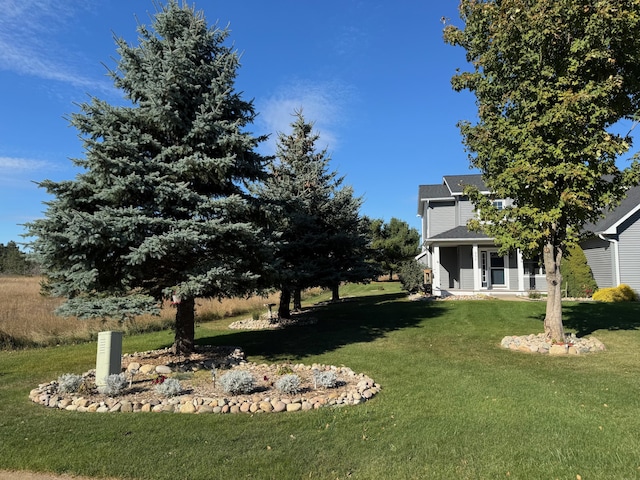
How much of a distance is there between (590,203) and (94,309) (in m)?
10.8

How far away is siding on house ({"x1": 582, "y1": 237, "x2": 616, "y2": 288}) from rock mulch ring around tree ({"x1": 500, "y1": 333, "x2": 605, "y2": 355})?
35.0 feet

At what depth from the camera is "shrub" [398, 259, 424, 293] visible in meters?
23.5

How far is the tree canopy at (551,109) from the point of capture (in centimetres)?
902

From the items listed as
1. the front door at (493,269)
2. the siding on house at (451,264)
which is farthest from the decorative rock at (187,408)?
the siding on house at (451,264)

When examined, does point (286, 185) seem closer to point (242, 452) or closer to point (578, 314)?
point (578, 314)

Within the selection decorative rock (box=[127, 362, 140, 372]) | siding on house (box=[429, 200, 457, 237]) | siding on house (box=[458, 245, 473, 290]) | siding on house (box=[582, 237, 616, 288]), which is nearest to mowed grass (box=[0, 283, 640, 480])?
decorative rock (box=[127, 362, 140, 372])

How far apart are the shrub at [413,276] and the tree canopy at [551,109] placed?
1299 centimetres

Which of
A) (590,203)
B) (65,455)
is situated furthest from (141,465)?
(590,203)

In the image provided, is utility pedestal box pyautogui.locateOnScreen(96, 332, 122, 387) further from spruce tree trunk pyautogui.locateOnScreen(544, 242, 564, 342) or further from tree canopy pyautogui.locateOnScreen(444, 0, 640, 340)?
spruce tree trunk pyautogui.locateOnScreen(544, 242, 564, 342)

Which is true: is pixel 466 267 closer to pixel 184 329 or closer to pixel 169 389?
pixel 184 329

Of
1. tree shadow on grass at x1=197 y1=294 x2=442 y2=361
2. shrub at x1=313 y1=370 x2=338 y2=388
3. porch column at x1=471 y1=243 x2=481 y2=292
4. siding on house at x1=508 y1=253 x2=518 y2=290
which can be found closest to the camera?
shrub at x1=313 y1=370 x2=338 y2=388

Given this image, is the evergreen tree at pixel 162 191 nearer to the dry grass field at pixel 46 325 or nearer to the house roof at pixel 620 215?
the dry grass field at pixel 46 325

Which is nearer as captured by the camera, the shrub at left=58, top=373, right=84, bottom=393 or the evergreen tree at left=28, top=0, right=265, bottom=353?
the shrub at left=58, top=373, right=84, bottom=393

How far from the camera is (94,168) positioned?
8.30m
